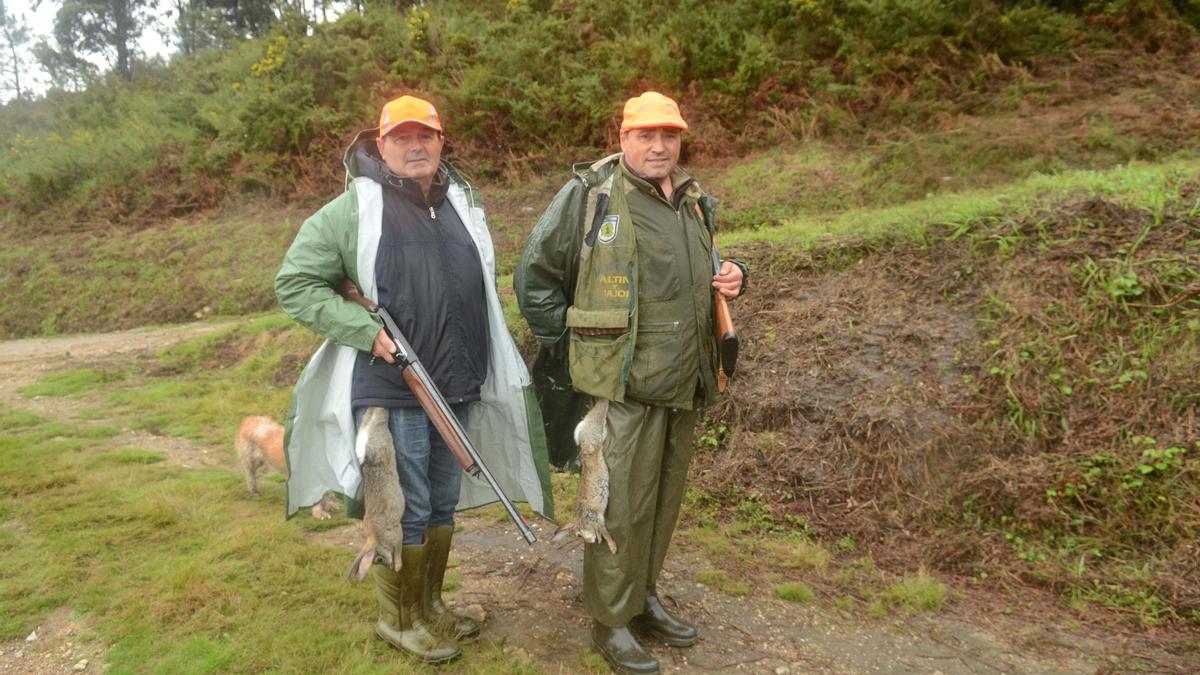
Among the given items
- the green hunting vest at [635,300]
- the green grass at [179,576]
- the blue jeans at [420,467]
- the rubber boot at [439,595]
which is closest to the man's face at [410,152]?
the green hunting vest at [635,300]

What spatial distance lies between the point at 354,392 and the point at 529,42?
436 inches

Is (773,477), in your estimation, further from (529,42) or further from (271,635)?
(529,42)

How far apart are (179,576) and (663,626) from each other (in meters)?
2.53

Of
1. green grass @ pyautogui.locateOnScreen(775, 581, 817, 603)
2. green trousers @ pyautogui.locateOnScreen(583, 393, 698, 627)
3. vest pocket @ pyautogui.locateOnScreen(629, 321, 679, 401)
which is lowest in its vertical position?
green grass @ pyautogui.locateOnScreen(775, 581, 817, 603)

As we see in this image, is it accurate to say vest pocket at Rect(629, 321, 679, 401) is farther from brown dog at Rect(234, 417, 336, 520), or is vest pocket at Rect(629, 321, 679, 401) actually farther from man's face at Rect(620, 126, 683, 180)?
brown dog at Rect(234, 417, 336, 520)

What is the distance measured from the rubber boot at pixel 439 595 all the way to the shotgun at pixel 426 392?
0.42 m

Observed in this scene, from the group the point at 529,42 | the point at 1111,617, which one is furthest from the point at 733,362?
the point at 529,42

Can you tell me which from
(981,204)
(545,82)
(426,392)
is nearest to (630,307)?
(426,392)

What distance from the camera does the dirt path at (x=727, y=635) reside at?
11.3ft

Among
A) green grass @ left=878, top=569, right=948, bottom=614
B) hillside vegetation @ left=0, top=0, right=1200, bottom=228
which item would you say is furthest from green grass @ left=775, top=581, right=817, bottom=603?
hillside vegetation @ left=0, top=0, right=1200, bottom=228

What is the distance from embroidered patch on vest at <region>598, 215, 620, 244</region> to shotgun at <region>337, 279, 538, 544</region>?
3.08 ft

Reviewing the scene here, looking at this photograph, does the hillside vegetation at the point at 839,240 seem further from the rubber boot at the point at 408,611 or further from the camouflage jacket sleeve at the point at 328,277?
the camouflage jacket sleeve at the point at 328,277

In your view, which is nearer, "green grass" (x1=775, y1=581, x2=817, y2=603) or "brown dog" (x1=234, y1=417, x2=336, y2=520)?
"green grass" (x1=775, y1=581, x2=817, y2=603)

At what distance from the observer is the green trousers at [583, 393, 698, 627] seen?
130 inches
